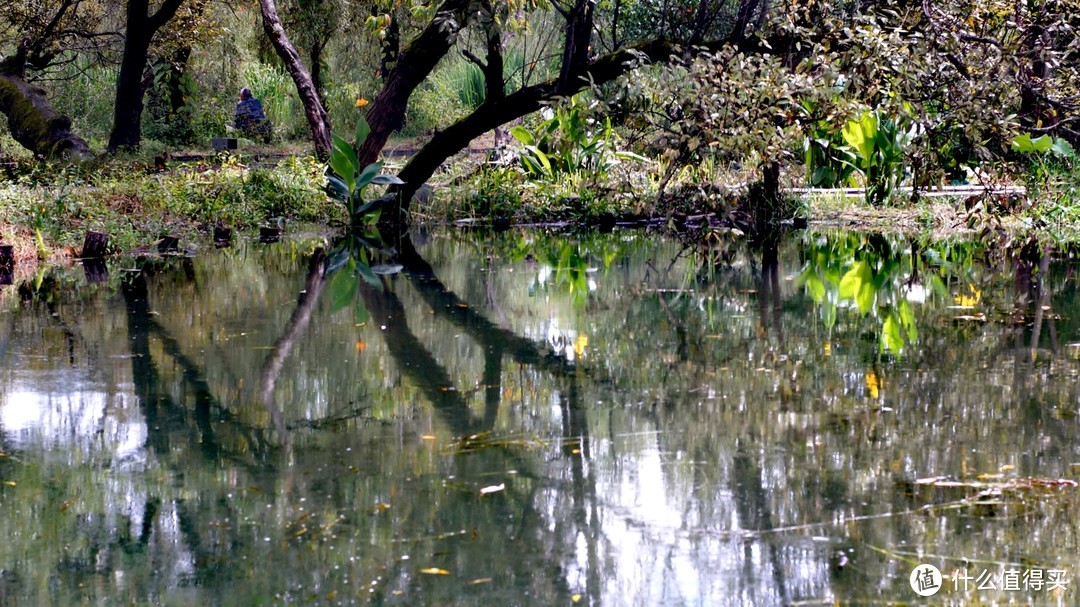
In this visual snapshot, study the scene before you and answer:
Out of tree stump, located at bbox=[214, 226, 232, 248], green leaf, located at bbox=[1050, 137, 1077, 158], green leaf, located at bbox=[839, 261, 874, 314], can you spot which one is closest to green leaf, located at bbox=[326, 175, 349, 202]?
tree stump, located at bbox=[214, 226, 232, 248]

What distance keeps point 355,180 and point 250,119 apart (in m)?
12.1

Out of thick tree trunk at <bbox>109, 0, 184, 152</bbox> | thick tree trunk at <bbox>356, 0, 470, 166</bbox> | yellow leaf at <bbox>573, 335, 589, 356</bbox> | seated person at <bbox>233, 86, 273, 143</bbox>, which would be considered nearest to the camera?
yellow leaf at <bbox>573, 335, 589, 356</bbox>

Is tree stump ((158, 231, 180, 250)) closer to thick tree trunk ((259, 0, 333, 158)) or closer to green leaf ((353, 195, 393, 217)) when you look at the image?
green leaf ((353, 195, 393, 217))

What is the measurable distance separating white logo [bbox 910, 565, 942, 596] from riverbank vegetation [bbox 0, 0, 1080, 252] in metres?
6.16

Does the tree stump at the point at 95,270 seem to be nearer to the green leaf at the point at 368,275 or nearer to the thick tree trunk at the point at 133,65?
the green leaf at the point at 368,275

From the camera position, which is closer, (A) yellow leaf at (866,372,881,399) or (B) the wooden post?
(A) yellow leaf at (866,372,881,399)

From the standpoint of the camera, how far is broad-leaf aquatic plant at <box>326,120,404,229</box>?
1313 centimetres

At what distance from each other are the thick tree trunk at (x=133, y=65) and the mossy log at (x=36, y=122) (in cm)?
68

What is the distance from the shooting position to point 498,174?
1530cm

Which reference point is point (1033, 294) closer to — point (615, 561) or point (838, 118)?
point (838, 118)

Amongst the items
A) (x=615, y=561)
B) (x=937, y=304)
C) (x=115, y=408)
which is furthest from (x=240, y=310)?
(x=615, y=561)

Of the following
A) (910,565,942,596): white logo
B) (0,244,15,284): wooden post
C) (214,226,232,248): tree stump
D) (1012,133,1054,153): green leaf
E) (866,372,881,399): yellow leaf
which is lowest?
(910,565,942,596): white logo

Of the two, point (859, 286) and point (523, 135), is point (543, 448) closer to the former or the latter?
point (859, 286)

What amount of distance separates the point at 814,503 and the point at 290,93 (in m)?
24.1
